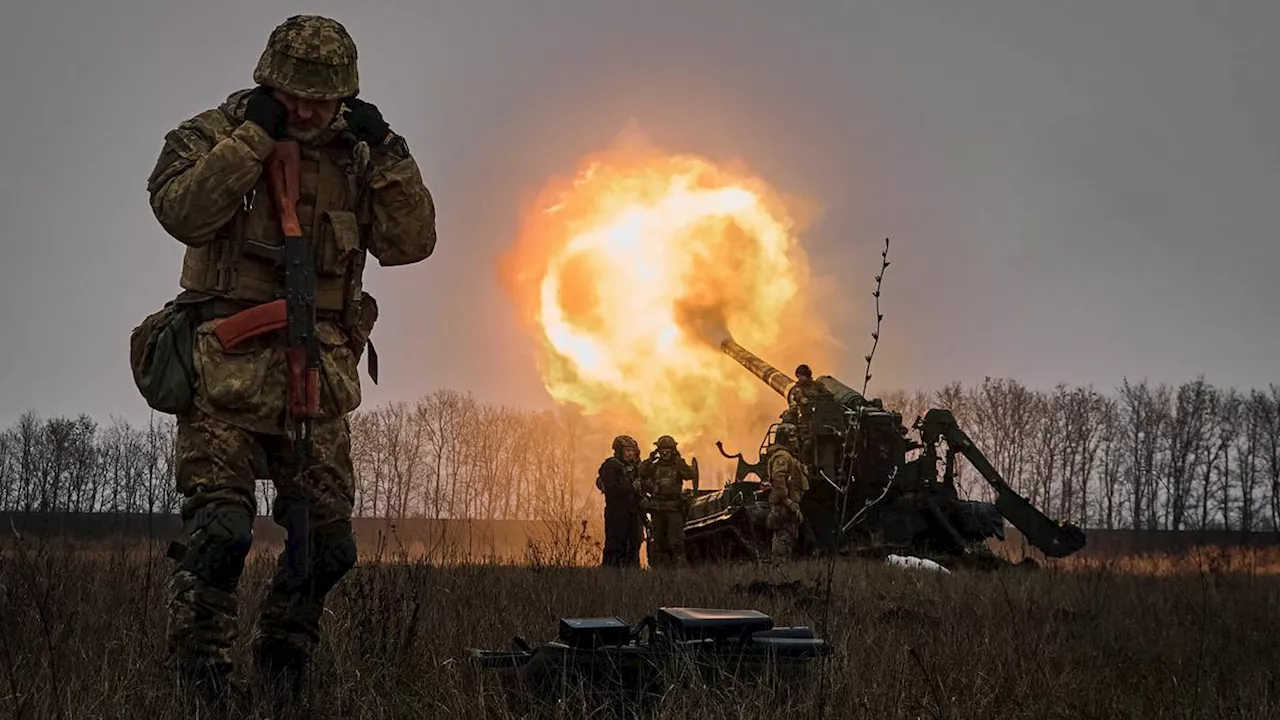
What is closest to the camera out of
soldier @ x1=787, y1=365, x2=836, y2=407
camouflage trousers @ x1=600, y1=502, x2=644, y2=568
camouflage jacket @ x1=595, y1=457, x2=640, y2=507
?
camouflage trousers @ x1=600, y1=502, x2=644, y2=568

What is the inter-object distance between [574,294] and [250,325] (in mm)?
18863

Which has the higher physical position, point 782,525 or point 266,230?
point 266,230

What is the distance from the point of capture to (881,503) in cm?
1546

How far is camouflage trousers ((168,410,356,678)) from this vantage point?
3.58 meters

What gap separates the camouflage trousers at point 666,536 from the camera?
15672 millimetres

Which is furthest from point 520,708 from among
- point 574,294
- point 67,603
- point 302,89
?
point 574,294

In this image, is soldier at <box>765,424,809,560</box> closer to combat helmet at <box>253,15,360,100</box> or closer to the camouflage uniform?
the camouflage uniform

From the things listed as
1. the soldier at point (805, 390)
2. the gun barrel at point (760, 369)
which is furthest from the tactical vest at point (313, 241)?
the gun barrel at point (760, 369)

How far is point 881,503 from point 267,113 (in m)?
13.2

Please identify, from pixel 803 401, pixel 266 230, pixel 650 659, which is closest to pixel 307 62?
pixel 266 230

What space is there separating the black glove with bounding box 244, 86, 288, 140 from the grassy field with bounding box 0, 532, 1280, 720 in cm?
188

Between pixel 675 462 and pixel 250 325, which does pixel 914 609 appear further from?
pixel 675 462

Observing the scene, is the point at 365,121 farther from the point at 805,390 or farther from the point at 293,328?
the point at 805,390

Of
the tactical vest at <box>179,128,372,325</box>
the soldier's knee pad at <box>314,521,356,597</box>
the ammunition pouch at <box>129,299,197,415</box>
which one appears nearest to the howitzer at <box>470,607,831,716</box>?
the soldier's knee pad at <box>314,521,356,597</box>
